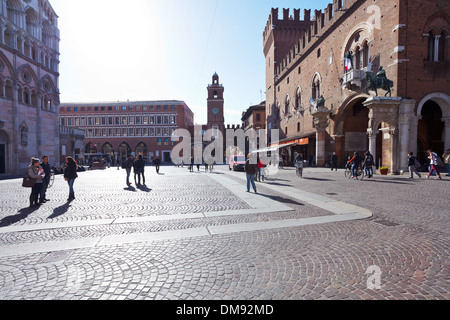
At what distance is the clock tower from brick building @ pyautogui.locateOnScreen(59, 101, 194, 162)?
305 inches

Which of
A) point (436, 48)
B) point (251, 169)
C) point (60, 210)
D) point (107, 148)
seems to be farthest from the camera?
point (107, 148)

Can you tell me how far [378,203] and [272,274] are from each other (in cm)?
611

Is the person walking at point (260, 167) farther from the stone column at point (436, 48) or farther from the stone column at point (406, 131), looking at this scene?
the stone column at point (436, 48)

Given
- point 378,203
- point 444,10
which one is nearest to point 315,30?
point 444,10

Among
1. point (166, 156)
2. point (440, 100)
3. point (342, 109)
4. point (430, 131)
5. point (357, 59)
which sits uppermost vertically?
point (357, 59)

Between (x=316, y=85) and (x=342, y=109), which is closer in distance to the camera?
(x=342, y=109)

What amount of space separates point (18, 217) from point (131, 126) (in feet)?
198

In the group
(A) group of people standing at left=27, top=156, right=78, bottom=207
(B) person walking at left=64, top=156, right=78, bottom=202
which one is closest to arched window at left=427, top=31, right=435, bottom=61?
(B) person walking at left=64, top=156, right=78, bottom=202

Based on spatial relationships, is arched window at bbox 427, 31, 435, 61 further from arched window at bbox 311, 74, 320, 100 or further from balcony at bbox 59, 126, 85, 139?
balcony at bbox 59, 126, 85, 139

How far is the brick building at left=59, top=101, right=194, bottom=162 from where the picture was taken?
6184cm

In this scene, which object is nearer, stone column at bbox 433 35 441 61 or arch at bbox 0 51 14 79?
stone column at bbox 433 35 441 61

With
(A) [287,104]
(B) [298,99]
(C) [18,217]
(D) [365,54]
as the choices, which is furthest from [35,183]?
(A) [287,104]

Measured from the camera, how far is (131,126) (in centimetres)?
6209

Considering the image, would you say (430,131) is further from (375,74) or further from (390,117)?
(375,74)
